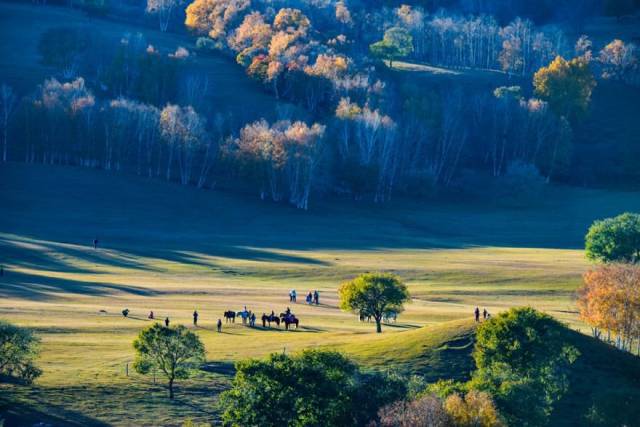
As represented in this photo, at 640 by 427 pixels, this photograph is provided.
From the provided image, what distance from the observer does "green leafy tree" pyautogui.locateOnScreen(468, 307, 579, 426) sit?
63.7 metres

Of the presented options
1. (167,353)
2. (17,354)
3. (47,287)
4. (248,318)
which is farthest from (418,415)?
(47,287)

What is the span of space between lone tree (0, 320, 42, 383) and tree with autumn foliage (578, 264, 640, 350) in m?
35.4

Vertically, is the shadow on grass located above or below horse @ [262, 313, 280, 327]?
above

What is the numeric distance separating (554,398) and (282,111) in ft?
432

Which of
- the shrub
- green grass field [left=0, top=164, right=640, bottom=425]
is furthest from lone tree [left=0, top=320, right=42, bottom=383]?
the shrub

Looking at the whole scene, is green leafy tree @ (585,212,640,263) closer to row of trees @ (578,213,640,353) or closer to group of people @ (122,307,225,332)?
row of trees @ (578,213,640,353)

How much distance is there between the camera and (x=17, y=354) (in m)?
62.7

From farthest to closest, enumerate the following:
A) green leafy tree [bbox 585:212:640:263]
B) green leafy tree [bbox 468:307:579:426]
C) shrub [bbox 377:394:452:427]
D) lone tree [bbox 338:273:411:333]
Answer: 1. green leafy tree [bbox 585:212:640:263]
2. lone tree [bbox 338:273:411:333]
3. green leafy tree [bbox 468:307:579:426]
4. shrub [bbox 377:394:452:427]

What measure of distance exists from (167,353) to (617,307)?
1166 inches

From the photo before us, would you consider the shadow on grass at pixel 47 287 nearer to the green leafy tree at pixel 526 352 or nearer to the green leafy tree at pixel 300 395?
the green leafy tree at pixel 300 395

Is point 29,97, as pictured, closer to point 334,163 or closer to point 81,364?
point 334,163

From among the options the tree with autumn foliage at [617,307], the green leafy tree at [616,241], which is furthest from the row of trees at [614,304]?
the green leafy tree at [616,241]

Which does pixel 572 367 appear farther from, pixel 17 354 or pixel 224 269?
pixel 224 269

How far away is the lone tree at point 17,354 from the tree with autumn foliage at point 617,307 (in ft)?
116
